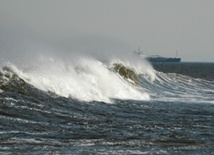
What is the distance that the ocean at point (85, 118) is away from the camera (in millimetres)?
15281

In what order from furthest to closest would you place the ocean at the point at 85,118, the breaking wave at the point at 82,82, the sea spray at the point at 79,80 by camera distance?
the sea spray at the point at 79,80, the breaking wave at the point at 82,82, the ocean at the point at 85,118

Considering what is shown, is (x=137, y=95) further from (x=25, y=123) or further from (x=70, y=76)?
(x=25, y=123)

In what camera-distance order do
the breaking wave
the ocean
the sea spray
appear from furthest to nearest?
the sea spray, the breaking wave, the ocean

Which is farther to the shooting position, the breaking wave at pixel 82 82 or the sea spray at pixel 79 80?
the sea spray at pixel 79 80

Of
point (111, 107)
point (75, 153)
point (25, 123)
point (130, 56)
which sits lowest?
point (75, 153)

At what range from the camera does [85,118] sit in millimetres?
20328

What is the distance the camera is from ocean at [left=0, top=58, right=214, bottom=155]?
15.3m

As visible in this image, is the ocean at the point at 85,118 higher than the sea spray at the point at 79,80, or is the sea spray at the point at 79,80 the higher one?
the sea spray at the point at 79,80

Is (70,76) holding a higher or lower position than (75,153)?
higher

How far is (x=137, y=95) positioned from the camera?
1344 inches

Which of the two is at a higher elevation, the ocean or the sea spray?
the sea spray

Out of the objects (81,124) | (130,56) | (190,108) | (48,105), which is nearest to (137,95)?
(190,108)

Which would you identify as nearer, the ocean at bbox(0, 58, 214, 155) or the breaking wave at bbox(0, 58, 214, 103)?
the ocean at bbox(0, 58, 214, 155)

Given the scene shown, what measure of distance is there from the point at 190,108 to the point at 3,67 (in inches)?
396
